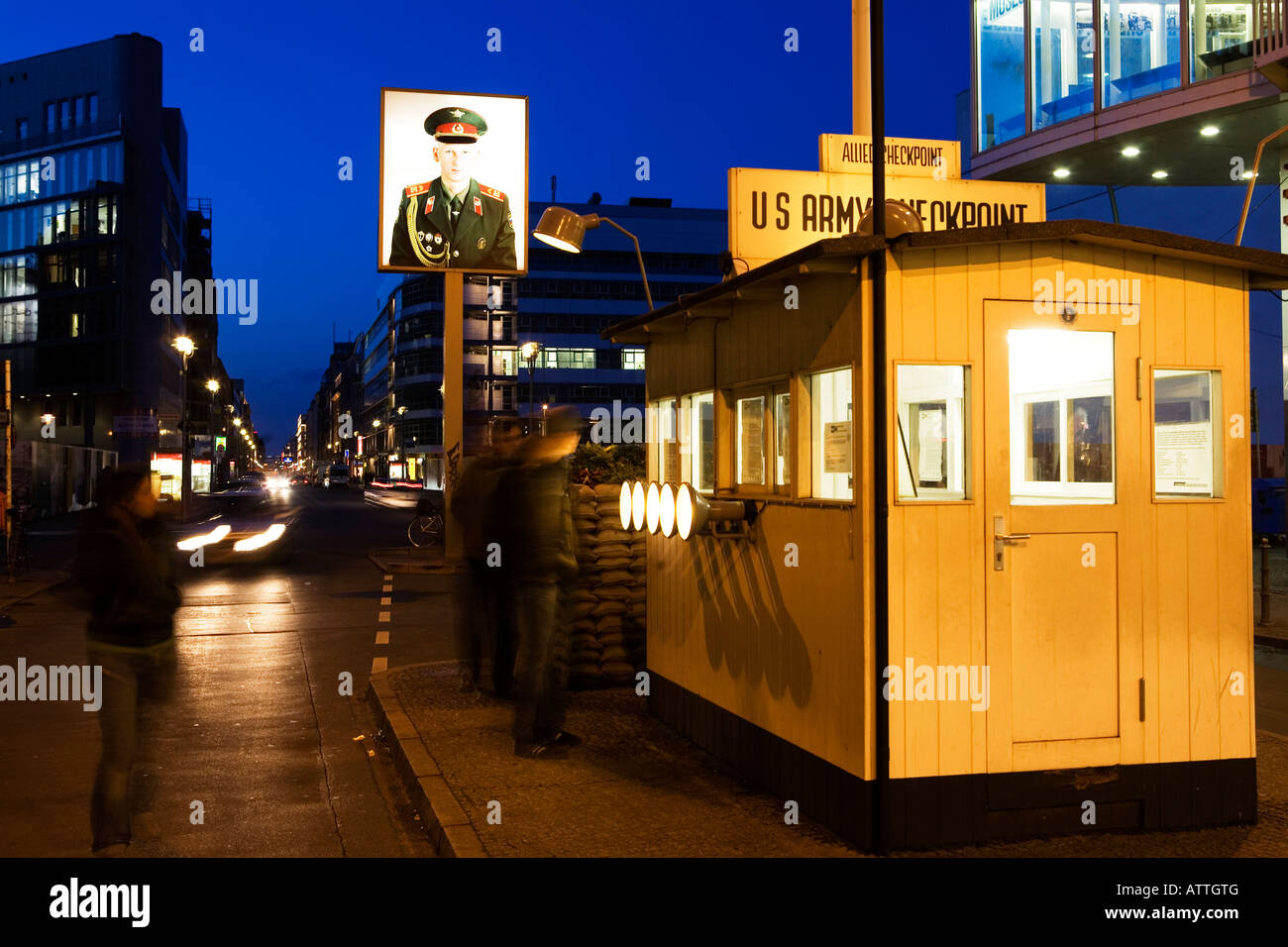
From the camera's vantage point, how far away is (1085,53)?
73.8 feet

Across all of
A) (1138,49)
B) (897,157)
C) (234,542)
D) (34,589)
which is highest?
(1138,49)

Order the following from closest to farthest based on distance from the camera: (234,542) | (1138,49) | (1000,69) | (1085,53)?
(1138,49)
(1085,53)
(1000,69)
(234,542)

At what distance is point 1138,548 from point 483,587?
16.8 feet

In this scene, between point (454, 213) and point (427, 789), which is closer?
point (427, 789)

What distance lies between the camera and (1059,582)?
5.25 meters

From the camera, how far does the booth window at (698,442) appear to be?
7172 millimetres

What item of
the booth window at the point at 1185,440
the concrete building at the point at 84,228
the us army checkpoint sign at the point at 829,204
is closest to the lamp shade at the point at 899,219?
the us army checkpoint sign at the point at 829,204

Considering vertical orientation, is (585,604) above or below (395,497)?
below

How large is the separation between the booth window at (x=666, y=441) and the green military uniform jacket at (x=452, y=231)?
13.4 metres

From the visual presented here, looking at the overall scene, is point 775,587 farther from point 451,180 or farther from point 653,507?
point 451,180

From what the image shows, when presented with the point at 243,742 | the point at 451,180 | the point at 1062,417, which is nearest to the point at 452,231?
the point at 451,180

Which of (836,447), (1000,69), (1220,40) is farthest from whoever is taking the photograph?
(1000,69)
